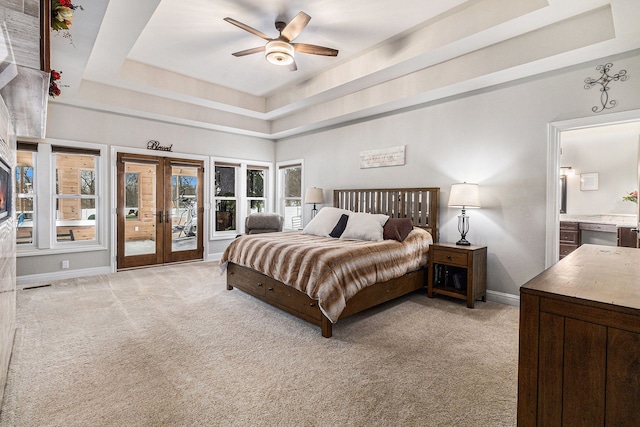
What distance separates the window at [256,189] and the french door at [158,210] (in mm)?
1109

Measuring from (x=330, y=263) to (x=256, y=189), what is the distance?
459cm

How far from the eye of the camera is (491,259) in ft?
12.7

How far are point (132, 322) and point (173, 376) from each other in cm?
125

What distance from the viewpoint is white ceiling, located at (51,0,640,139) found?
9.20ft

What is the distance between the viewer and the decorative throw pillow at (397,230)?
150 inches

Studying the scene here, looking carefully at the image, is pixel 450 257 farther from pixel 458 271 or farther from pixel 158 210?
pixel 158 210

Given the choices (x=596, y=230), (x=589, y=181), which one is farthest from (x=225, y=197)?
(x=589, y=181)

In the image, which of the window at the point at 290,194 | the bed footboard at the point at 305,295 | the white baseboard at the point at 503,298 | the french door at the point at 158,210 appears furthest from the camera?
the window at the point at 290,194

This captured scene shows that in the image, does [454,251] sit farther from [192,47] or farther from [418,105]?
[192,47]

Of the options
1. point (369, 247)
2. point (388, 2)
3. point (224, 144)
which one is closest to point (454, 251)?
point (369, 247)

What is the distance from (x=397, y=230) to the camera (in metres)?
3.86

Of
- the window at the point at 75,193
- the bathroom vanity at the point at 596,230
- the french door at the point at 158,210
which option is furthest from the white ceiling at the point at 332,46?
the bathroom vanity at the point at 596,230

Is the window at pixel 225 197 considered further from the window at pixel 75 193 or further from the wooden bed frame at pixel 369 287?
the wooden bed frame at pixel 369 287

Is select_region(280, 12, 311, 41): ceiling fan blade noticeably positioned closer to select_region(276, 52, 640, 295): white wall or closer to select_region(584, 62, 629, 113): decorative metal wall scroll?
select_region(276, 52, 640, 295): white wall
